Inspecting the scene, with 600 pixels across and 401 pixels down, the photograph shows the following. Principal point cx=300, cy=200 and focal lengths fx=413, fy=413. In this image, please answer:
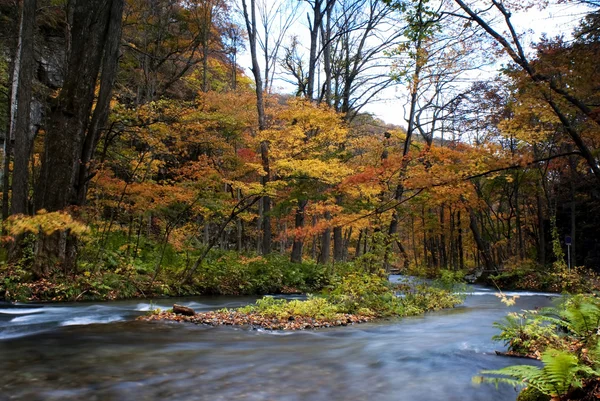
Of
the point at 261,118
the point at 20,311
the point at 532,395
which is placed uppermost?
the point at 261,118

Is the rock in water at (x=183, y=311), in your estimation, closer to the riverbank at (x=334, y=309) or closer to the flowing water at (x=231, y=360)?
the riverbank at (x=334, y=309)

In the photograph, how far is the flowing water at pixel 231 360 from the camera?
Result: 14.1 feet

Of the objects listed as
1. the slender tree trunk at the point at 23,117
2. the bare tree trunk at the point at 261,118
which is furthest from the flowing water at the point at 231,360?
the bare tree trunk at the point at 261,118

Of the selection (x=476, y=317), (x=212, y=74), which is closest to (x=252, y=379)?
(x=476, y=317)

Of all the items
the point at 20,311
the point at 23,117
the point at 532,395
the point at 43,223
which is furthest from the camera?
the point at 23,117

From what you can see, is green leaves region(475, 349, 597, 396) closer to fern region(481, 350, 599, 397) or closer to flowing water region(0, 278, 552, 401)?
fern region(481, 350, 599, 397)

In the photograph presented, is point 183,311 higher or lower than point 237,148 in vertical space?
lower

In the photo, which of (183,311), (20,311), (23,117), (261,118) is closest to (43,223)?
(20,311)

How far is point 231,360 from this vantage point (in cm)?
563

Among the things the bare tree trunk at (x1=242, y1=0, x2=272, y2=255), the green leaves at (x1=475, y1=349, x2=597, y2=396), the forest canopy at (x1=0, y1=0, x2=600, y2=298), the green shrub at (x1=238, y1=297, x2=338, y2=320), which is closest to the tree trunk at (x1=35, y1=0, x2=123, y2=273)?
the forest canopy at (x1=0, y1=0, x2=600, y2=298)

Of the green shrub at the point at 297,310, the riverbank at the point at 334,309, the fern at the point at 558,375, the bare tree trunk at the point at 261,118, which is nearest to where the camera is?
the fern at the point at 558,375

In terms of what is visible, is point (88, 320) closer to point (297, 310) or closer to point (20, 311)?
point (20, 311)

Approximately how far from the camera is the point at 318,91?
2505cm

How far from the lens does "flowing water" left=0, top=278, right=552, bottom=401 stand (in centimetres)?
429
